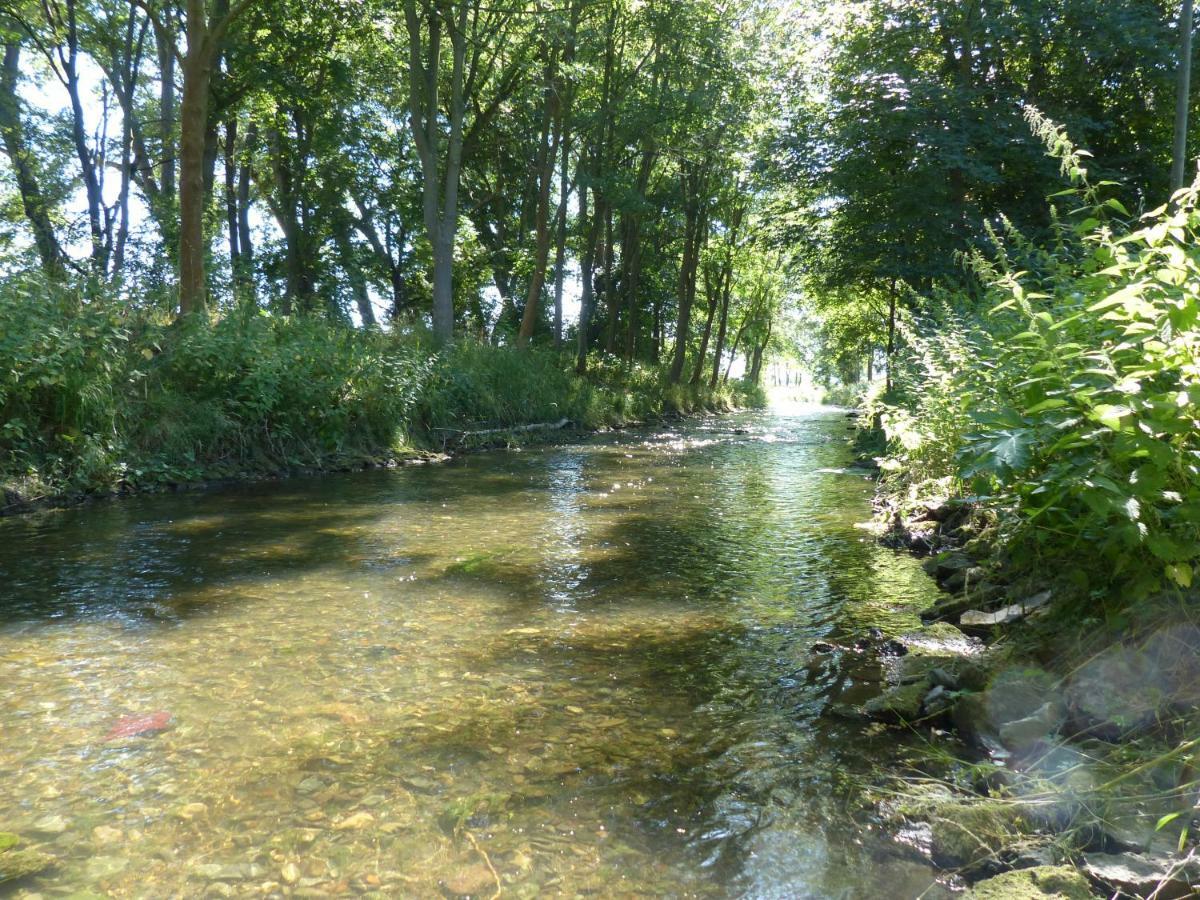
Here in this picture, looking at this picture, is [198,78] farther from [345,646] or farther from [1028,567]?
[1028,567]

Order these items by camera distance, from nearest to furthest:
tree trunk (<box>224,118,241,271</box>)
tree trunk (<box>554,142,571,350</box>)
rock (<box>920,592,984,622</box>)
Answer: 1. rock (<box>920,592,984,622</box>)
2. tree trunk (<box>554,142,571,350</box>)
3. tree trunk (<box>224,118,241,271</box>)

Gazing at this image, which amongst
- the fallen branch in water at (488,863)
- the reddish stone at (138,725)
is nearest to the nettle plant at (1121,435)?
the fallen branch in water at (488,863)

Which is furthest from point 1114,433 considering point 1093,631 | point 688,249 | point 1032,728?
point 688,249

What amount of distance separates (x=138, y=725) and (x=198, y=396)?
818cm

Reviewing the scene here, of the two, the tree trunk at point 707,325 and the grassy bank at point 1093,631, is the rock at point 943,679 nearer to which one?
the grassy bank at point 1093,631

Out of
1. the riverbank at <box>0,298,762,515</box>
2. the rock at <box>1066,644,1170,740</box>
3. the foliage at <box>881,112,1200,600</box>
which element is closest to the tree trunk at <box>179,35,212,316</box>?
the riverbank at <box>0,298,762,515</box>

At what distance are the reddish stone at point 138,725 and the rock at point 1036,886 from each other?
2970mm

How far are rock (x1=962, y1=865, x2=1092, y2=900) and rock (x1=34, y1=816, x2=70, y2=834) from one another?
2690mm

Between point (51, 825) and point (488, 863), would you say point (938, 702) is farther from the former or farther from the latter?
point (51, 825)

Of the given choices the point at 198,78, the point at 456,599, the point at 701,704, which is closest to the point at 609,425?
the point at 198,78

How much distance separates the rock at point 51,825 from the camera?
7.80ft

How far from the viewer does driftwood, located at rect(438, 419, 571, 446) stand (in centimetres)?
1463

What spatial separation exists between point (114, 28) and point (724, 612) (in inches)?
1008

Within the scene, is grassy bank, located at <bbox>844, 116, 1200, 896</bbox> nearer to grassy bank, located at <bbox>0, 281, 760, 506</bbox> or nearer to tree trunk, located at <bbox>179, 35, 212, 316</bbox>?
grassy bank, located at <bbox>0, 281, 760, 506</bbox>
